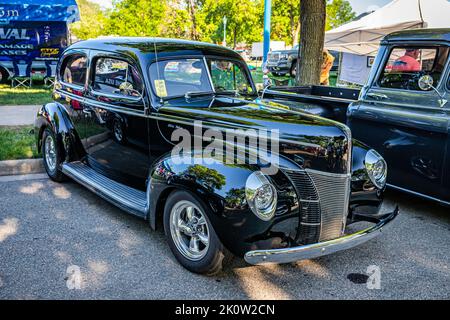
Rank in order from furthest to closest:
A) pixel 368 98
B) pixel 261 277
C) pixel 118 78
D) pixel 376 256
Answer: pixel 368 98, pixel 118 78, pixel 376 256, pixel 261 277

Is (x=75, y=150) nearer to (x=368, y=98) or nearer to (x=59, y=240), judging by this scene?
(x=59, y=240)

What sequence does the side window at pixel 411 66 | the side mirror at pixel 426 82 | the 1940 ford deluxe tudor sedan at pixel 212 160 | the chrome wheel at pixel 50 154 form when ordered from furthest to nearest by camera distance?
the chrome wheel at pixel 50 154 → the side window at pixel 411 66 → the side mirror at pixel 426 82 → the 1940 ford deluxe tudor sedan at pixel 212 160

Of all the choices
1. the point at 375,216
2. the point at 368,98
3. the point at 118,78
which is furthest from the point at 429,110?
the point at 118,78

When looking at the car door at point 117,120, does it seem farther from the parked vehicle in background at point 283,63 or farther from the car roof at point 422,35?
the parked vehicle in background at point 283,63

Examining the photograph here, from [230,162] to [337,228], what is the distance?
98 cm

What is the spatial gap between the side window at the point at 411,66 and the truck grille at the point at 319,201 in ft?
7.31

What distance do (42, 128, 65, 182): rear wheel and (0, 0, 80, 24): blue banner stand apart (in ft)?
35.6

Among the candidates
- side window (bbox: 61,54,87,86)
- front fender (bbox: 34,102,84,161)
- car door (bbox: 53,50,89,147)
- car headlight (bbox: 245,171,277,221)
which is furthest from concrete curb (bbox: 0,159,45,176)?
car headlight (bbox: 245,171,277,221)

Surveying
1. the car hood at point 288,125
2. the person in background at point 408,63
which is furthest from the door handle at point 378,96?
the car hood at point 288,125

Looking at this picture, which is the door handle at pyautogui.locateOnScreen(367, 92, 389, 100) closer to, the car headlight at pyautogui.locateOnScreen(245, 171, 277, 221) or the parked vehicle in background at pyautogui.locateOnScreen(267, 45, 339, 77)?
the car headlight at pyautogui.locateOnScreen(245, 171, 277, 221)

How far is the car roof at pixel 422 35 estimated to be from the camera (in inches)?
177

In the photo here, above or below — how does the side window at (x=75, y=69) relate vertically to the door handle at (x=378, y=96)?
above

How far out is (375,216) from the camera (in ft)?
11.7

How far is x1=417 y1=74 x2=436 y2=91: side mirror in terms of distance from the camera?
4477mm
